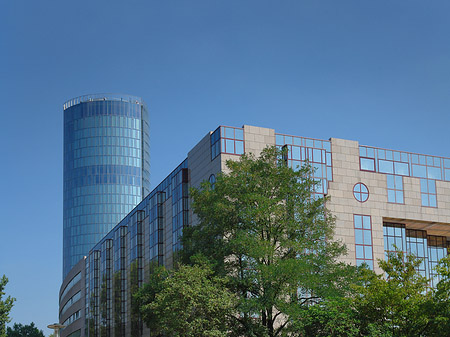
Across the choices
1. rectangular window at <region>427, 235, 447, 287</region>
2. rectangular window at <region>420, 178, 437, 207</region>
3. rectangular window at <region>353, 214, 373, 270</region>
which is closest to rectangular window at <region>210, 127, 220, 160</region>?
rectangular window at <region>353, 214, 373, 270</region>

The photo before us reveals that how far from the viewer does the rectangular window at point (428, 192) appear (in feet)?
238

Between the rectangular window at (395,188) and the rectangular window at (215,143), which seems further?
the rectangular window at (395,188)

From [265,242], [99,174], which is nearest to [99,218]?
[99,174]

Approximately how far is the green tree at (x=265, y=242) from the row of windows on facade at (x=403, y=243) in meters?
22.0

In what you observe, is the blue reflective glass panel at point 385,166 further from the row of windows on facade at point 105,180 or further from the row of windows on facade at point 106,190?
the row of windows on facade at point 105,180

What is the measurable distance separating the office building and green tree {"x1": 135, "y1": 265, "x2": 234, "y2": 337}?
69.0ft

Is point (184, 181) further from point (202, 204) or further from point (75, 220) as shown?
point (75, 220)

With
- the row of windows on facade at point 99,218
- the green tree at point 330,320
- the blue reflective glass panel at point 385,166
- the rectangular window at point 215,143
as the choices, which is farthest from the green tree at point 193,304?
the row of windows on facade at point 99,218

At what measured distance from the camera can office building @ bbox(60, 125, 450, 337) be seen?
65188mm

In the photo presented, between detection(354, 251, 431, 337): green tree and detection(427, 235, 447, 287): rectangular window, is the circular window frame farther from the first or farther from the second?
detection(354, 251, 431, 337): green tree

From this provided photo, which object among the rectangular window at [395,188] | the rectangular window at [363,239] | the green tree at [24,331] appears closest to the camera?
the rectangular window at [363,239]

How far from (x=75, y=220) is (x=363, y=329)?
166143 millimetres

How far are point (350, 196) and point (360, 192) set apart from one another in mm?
1365

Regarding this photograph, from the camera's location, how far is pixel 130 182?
199 meters
